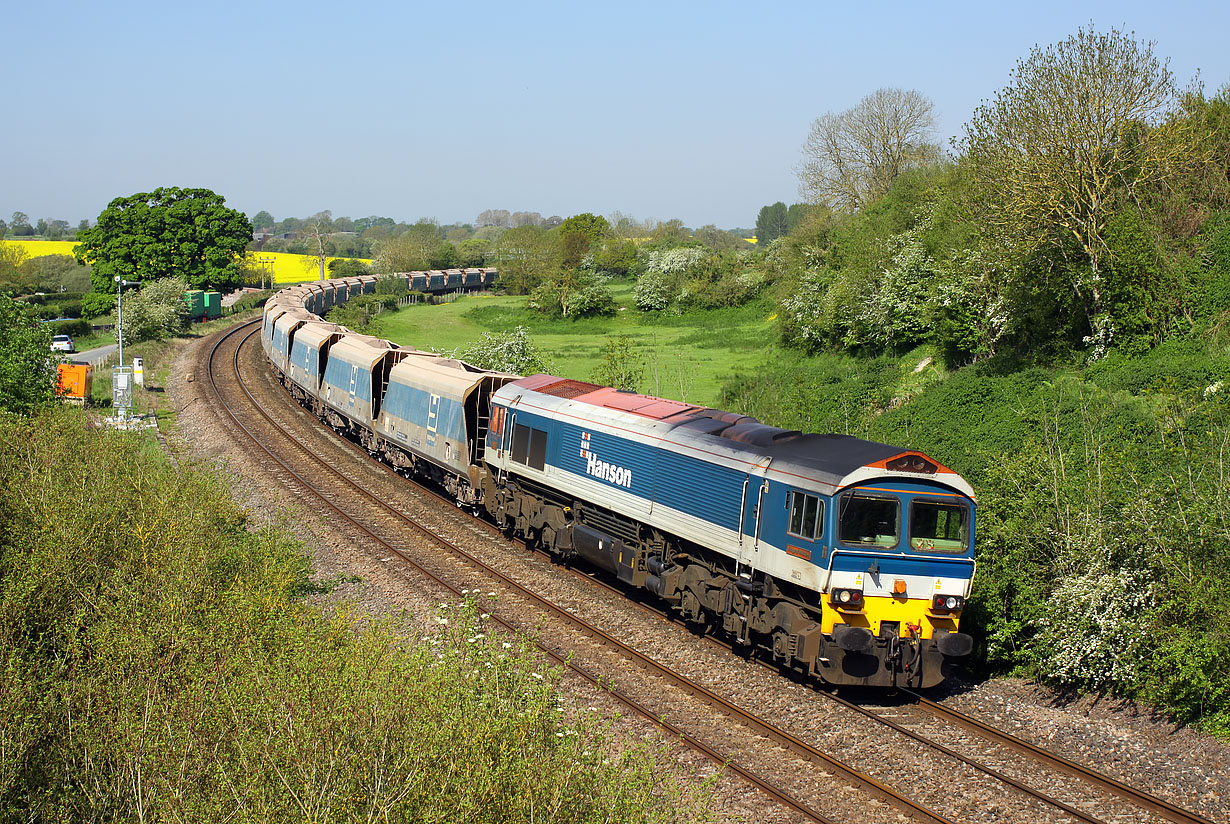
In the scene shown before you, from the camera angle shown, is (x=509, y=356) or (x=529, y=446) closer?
(x=529, y=446)

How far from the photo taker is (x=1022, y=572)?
15797 millimetres

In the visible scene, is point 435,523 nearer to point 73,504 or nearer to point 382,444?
point 382,444

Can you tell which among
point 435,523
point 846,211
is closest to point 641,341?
point 846,211

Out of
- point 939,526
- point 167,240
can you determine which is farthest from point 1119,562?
point 167,240

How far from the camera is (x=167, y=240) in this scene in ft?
274

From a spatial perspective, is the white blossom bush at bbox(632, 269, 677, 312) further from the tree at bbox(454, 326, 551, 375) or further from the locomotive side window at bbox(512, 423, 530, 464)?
the locomotive side window at bbox(512, 423, 530, 464)

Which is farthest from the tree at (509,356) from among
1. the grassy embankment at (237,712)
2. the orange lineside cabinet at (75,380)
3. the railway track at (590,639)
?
the grassy embankment at (237,712)

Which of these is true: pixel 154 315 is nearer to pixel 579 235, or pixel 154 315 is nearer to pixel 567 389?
pixel 567 389

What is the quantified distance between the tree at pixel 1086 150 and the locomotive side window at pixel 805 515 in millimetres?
19543

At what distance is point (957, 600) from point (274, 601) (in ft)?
32.0

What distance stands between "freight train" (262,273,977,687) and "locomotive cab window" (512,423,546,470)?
0.05 metres

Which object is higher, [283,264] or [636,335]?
[283,264]

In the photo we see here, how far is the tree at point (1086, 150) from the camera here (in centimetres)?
2786

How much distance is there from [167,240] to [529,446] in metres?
75.0
